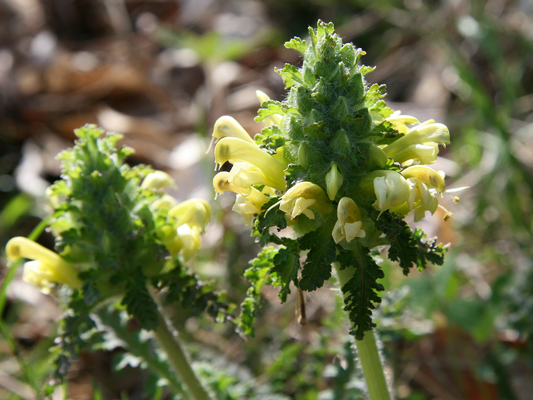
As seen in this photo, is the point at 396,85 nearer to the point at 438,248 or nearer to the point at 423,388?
the point at 423,388

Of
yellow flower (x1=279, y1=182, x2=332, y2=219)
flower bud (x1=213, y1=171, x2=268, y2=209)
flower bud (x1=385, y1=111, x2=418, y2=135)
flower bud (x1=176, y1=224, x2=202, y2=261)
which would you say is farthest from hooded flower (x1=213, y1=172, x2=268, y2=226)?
flower bud (x1=385, y1=111, x2=418, y2=135)

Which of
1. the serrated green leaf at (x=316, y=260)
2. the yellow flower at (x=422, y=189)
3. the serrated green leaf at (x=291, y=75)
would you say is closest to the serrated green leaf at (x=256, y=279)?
the serrated green leaf at (x=316, y=260)

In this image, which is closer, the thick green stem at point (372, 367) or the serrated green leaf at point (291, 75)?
the serrated green leaf at point (291, 75)

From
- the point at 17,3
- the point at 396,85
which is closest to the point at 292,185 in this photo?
the point at 396,85

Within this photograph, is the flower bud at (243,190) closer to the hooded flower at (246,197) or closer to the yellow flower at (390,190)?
the hooded flower at (246,197)

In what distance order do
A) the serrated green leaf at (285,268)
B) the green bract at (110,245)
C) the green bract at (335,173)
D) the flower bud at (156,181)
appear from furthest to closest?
the flower bud at (156,181) < the green bract at (110,245) < the serrated green leaf at (285,268) < the green bract at (335,173)

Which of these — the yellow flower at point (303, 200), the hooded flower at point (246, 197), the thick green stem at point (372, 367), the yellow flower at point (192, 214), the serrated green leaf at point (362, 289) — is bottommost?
the thick green stem at point (372, 367)
